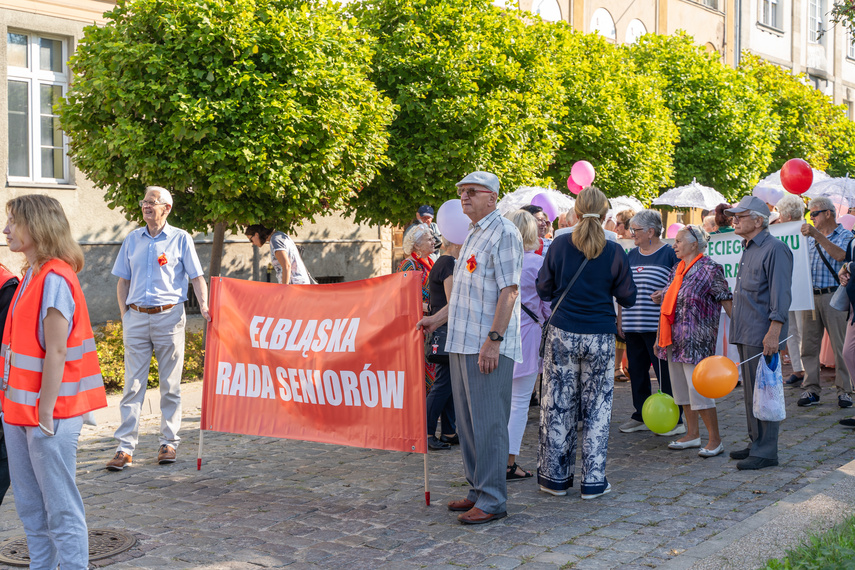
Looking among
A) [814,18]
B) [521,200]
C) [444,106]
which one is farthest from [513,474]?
[814,18]

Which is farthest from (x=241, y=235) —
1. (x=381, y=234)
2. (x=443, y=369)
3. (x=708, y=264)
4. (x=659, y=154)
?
(x=708, y=264)

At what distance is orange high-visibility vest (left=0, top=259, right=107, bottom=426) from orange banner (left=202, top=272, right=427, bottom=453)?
2185mm

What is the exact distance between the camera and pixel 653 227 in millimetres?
7684

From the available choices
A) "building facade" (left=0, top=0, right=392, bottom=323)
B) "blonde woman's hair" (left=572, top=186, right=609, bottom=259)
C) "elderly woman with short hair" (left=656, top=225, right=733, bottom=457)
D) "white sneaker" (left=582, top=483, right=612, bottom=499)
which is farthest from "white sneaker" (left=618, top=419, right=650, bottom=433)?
"building facade" (left=0, top=0, right=392, bottom=323)

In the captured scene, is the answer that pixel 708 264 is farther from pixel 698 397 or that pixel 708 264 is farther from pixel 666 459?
pixel 666 459

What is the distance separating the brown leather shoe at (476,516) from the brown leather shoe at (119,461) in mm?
2897

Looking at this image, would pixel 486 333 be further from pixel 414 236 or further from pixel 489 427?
pixel 414 236

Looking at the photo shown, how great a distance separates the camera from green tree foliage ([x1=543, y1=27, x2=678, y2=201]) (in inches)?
709

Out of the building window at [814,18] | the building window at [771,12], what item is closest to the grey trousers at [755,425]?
the building window at [771,12]

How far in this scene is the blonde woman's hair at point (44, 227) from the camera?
410 cm

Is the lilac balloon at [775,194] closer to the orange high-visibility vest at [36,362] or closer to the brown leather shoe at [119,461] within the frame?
the brown leather shoe at [119,461]

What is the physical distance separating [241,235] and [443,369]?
34.7ft

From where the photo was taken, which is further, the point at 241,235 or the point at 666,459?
the point at 241,235

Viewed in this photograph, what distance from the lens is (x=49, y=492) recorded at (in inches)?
159
